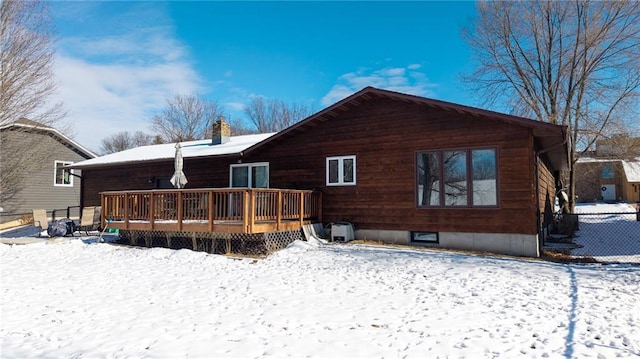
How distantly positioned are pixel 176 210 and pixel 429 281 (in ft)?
23.4

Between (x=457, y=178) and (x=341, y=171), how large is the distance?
11.1 feet

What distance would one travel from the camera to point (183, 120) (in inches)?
1564

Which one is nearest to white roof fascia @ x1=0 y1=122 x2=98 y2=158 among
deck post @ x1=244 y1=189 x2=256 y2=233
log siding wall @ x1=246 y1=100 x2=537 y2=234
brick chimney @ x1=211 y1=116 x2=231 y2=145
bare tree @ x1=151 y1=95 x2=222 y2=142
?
brick chimney @ x1=211 y1=116 x2=231 y2=145

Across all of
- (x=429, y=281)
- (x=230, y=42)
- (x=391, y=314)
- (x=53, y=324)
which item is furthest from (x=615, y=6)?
(x=53, y=324)

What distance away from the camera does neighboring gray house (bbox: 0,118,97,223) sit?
19.0 meters

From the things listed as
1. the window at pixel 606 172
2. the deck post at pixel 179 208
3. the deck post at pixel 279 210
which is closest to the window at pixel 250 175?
the deck post at pixel 279 210

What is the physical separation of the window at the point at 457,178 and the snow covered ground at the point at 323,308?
1.71m

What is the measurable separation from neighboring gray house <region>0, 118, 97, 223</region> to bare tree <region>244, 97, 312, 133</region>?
19.9m

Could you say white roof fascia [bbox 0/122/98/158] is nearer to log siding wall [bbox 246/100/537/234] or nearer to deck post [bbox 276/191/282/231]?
log siding wall [bbox 246/100/537/234]

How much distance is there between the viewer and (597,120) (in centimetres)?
1923

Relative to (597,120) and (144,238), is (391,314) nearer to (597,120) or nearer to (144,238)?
(144,238)

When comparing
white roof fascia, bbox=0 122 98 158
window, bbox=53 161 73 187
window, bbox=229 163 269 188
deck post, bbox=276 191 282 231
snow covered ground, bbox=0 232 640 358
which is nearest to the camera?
snow covered ground, bbox=0 232 640 358

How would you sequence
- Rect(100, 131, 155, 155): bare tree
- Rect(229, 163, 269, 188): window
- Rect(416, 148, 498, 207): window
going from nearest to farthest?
Rect(416, 148, 498, 207): window
Rect(229, 163, 269, 188): window
Rect(100, 131, 155, 155): bare tree

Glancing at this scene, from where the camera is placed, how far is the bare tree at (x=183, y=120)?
39344 mm
